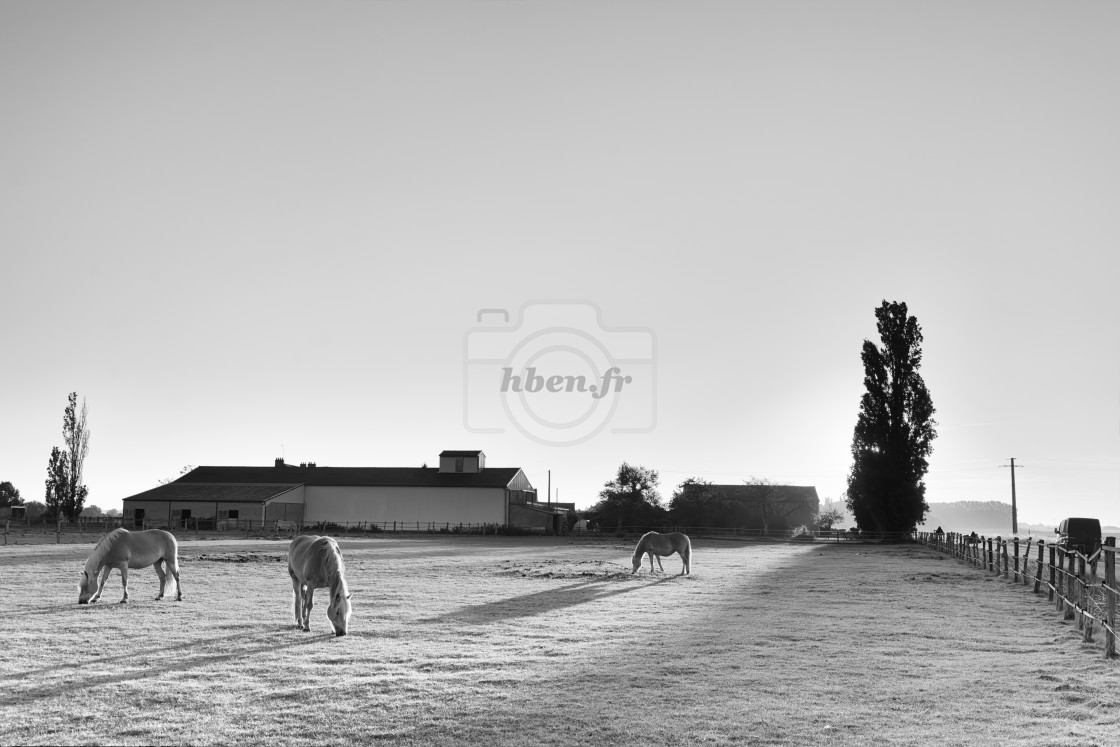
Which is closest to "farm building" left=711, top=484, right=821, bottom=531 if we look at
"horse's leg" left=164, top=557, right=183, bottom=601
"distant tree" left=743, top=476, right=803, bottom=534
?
"distant tree" left=743, top=476, right=803, bottom=534

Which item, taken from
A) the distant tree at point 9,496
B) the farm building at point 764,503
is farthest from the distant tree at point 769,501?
the distant tree at point 9,496

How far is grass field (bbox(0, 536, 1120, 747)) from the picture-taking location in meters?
7.77

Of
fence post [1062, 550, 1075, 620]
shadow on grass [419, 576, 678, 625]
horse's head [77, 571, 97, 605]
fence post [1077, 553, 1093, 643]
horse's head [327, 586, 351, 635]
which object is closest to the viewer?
horse's head [327, 586, 351, 635]

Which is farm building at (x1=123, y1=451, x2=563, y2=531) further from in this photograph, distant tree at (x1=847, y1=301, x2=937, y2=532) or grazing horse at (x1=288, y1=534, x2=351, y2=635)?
grazing horse at (x1=288, y1=534, x2=351, y2=635)

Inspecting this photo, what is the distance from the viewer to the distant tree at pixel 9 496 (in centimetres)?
10225

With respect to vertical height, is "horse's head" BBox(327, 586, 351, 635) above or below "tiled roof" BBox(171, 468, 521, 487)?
below

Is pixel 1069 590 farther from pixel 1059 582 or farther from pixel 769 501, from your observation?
pixel 769 501

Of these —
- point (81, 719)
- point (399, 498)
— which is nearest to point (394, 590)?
point (81, 719)

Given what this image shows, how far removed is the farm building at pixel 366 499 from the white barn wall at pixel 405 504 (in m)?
0.09

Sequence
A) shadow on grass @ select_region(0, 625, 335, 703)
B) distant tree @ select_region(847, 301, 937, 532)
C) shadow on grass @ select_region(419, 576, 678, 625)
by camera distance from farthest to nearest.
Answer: distant tree @ select_region(847, 301, 937, 532), shadow on grass @ select_region(419, 576, 678, 625), shadow on grass @ select_region(0, 625, 335, 703)

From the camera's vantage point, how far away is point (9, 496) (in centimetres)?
10519

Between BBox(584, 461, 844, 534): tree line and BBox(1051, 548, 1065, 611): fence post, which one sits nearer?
BBox(1051, 548, 1065, 611): fence post

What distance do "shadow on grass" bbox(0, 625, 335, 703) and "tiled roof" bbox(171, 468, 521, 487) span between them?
6802 cm

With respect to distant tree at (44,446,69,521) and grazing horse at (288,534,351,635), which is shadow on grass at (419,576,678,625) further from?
distant tree at (44,446,69,521)
